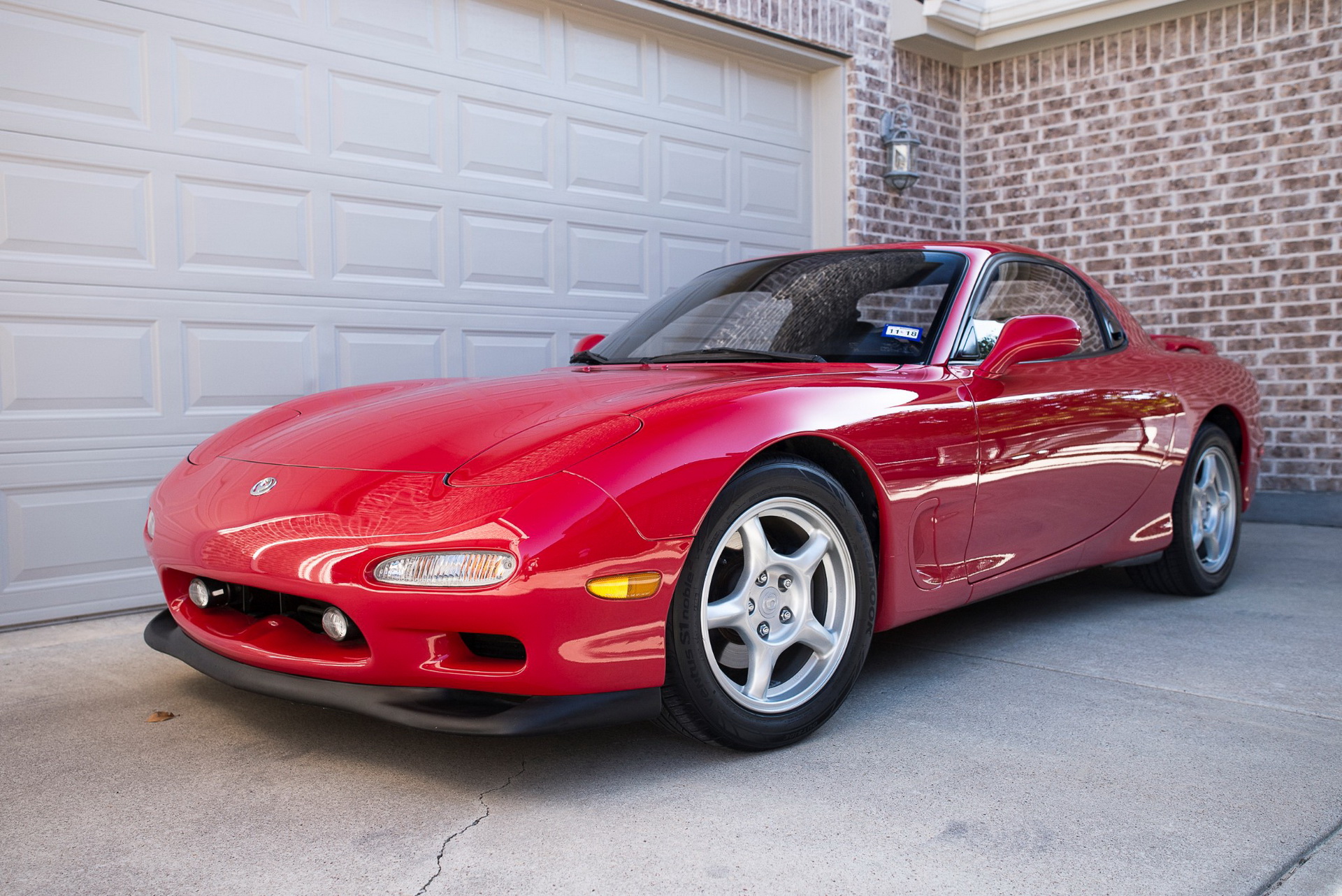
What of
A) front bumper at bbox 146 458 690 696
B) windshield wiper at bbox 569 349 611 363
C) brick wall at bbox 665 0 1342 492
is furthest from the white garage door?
front bumper at bbox 146 458 690 696

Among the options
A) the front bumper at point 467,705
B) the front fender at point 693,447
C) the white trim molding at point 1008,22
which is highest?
the white trim molding at point 1008,22

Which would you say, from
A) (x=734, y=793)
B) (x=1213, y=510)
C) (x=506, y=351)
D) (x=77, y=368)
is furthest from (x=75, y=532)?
(x=1213, y=510)

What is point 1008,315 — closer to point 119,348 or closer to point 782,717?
point 782,717

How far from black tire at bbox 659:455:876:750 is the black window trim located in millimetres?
763

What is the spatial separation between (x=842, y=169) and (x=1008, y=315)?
4004mm

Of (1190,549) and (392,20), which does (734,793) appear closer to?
(1190,549)

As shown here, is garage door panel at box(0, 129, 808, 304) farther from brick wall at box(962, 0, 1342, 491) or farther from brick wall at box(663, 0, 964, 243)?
brick wall at box(962, 0, 1342, 491)

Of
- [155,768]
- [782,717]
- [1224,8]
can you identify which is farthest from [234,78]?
[1224,8]

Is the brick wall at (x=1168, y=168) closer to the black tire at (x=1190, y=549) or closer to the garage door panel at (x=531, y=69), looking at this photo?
the garage door panel at (x=531, y=69)

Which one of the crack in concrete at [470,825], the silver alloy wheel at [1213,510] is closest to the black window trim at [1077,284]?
the silver alloy wheel at [1213,510]

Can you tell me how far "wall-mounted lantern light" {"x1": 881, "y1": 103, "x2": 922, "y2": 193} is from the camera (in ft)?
24.7

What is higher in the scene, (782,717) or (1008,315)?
(1008,315)

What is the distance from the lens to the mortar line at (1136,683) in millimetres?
2912

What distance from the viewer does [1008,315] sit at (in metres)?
3.56
